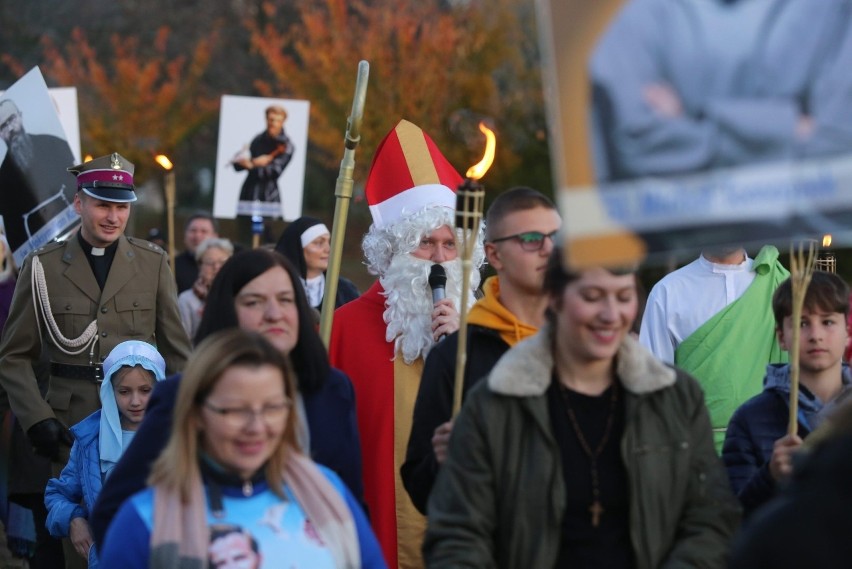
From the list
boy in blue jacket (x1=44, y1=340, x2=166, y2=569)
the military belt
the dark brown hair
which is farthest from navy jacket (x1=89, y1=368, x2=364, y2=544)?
the military belt

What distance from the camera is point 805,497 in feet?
8.83

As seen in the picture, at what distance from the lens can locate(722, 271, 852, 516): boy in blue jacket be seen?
17.3 ft

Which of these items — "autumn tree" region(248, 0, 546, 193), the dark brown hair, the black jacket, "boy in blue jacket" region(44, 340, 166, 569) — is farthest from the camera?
"autumn tree" region(248, 0, 546, 193)

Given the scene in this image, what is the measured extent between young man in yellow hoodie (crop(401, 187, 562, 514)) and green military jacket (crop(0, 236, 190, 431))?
9.76 ft

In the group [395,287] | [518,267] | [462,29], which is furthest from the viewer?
[462,29]

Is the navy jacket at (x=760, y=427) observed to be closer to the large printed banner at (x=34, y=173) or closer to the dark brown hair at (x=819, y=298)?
the dark brown hair at (x=819, y=298)

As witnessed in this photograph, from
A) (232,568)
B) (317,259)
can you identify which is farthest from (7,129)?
(232,568)

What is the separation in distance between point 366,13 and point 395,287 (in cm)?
1943

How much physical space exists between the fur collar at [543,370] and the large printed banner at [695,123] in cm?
91

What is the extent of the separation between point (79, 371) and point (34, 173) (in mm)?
1628

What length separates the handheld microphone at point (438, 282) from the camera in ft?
20.0

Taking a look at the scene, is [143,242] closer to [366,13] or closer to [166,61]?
[366,13]

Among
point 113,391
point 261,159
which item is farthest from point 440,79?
point 113,391

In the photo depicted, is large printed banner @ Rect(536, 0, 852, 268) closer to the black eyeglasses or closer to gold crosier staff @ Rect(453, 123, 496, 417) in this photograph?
gold crosier staff @ Rect(453, 123, 496, 417)
